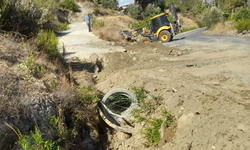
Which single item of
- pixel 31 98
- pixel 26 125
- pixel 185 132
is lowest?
pixel 185 132

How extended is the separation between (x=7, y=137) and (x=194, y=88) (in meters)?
4.71

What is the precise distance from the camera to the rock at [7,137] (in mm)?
4145

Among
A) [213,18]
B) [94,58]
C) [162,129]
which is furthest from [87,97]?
[213,18]

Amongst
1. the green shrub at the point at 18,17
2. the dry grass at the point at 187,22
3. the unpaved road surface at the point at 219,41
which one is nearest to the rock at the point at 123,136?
the green shrub at the point at 18,17

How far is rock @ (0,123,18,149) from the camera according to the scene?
414 centimetres

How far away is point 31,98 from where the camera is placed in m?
5.02

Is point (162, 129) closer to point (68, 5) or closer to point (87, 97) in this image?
point (87, 97)

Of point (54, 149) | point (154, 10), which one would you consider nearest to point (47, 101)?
point (54, 149)

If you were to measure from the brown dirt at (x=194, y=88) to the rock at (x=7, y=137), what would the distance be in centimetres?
231

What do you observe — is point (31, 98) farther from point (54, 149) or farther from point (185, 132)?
point (185, 132)

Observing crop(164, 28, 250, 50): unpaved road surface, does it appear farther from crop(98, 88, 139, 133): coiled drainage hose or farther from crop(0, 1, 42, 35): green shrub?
crop(0, 1, 42, 35): green shrub

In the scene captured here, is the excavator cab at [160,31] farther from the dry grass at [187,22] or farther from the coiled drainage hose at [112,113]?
the dry grass at [187,22]

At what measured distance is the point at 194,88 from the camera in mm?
6605

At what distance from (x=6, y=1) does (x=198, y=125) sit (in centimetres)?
764
